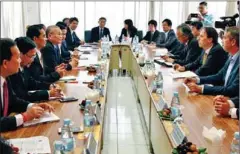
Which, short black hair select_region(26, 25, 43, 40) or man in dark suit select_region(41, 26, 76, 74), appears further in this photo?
man in dark suit select_region(41, 26, 76, 74)

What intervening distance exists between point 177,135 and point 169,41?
16.6ft

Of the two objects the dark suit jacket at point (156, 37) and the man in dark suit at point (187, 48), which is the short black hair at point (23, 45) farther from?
the dark suit jacket at point (156, 37)

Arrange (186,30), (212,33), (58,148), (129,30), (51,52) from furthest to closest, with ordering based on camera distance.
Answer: (129,30) < (186,30) < (51,52) < (212,33) < (58,148)

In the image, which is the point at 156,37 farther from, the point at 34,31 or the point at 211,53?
the point at 34,31

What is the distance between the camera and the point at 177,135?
1.92 meters

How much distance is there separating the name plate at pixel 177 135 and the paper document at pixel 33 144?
73cm

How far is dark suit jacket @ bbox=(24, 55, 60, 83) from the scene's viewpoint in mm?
3222

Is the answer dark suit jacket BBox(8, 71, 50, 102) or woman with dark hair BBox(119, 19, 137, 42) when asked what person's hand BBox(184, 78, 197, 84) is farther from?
woman with dark hair BBox(119, 19, 137, 42)

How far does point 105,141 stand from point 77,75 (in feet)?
2.73

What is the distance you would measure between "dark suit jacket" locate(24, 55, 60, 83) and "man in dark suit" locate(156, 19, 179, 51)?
3.62 m

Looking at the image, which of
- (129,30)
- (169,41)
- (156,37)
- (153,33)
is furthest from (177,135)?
(129,30)

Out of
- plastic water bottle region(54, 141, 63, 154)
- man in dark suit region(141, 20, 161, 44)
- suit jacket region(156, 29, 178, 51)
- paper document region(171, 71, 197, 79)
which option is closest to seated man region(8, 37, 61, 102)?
plastic water bottle region(54, 141, 63, 154)

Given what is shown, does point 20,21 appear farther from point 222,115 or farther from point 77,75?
point 222,115

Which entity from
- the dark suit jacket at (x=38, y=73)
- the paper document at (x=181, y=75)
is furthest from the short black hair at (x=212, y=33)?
the dark suit jacket at (x=38, y=73)
